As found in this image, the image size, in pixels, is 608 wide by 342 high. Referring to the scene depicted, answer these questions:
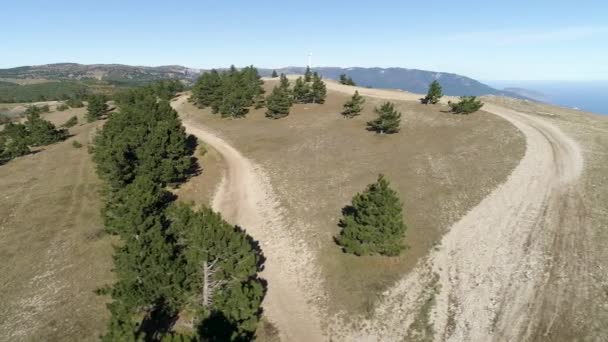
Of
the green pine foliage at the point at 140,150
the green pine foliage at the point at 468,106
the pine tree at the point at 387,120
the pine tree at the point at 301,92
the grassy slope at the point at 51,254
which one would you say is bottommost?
the grassy slope at the point at 51,254

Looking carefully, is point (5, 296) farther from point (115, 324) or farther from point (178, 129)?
point (178, 129)

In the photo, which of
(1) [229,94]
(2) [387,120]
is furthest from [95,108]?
(2) [387,120]

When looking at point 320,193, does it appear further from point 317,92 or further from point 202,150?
point 317,92

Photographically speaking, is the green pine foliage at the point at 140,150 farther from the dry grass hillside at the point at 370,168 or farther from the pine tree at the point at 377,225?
the pine tree at the point at 377,225

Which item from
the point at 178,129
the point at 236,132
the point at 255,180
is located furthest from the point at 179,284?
the point at 236,132

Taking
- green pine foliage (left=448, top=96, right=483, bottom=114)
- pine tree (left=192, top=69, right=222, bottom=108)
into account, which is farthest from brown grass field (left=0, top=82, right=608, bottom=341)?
pine tree (left=192, top=69, right=222, bottom=108)

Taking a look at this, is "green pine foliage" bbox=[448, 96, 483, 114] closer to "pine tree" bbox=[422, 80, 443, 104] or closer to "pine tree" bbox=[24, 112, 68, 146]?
"pine tree" bbox=[422, 80, 443, 104]

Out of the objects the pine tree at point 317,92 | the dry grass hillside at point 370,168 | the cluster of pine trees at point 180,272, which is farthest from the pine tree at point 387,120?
the cluster of pine trees at point 180,272
